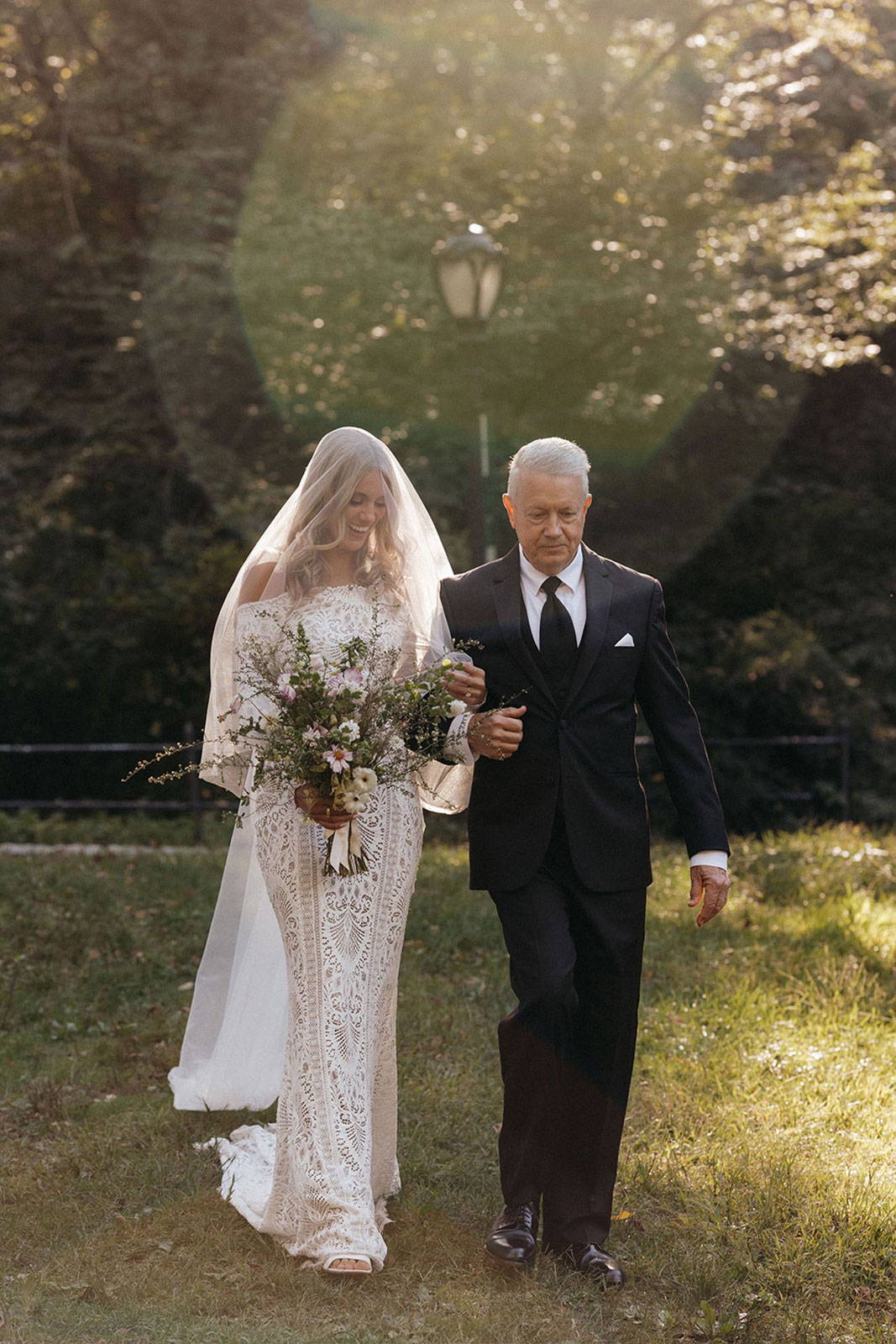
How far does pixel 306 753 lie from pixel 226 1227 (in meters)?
1.72

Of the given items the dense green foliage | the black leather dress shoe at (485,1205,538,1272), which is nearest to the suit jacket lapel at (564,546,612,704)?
the black leather dress shoe at (485,1205,538,1272)

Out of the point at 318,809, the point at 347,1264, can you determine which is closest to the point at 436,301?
the point at 318,809

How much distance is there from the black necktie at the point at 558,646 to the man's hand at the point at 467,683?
0.21 m

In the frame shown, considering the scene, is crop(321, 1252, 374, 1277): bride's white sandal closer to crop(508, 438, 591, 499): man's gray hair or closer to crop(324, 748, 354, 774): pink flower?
crop(324, 748, 354, 774): pink flower

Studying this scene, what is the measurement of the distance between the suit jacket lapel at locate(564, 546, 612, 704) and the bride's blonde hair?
2.48ft

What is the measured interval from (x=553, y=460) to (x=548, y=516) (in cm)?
17

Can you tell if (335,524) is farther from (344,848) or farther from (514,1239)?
(514,1239)

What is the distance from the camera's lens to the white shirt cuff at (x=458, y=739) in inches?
167

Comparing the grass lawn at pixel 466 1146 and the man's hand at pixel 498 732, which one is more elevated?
the man's hand at pixel 498 732

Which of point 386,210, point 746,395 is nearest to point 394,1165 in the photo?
point 386,210

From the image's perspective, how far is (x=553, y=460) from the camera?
4.24 m

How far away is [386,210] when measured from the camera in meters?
14.9

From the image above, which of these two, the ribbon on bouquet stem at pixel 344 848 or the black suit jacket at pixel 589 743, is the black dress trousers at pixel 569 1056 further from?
the ribbon on bouquet stem at pixel 344 848

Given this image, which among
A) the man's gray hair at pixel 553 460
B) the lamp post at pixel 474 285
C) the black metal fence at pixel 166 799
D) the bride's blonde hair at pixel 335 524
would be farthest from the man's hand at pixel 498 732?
the lamp post at pixel 474 285
